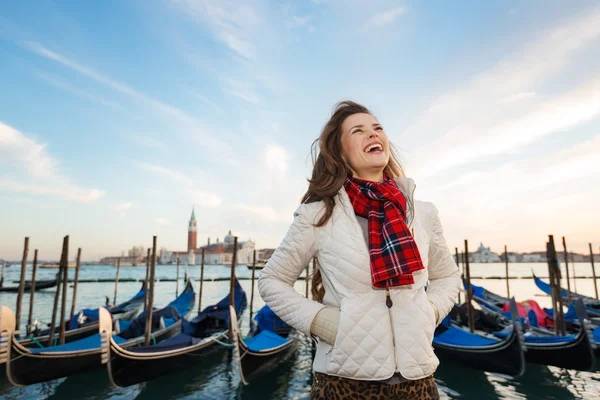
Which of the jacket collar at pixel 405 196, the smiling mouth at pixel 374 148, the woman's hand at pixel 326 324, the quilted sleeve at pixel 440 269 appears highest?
the smiling mouth at pixel 374 148

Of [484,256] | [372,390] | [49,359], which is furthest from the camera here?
[484,256]

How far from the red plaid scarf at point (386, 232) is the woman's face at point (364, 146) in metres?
0.07

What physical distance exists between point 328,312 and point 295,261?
18cm

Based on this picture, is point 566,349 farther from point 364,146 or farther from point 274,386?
point 364,146

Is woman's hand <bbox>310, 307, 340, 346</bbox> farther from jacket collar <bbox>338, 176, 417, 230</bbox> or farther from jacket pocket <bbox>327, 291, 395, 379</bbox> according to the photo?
jacket collar <bbox>338, 176, 417, 230</bbox>

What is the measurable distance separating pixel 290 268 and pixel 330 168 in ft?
1.24

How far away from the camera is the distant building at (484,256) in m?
119

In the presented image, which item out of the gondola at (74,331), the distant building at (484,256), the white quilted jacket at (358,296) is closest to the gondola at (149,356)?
the gondola at (74,331)

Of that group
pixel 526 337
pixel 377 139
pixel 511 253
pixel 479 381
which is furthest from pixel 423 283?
pixel 511 253

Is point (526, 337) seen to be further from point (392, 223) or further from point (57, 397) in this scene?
point (57, 397)

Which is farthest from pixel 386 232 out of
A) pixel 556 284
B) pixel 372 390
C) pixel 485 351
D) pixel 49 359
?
pixel 556 284

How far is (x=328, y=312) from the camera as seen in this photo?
98 centimetres

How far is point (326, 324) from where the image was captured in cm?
96

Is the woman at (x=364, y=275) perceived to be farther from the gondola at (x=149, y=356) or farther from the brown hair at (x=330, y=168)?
the gondola at (x=149, y=356)
